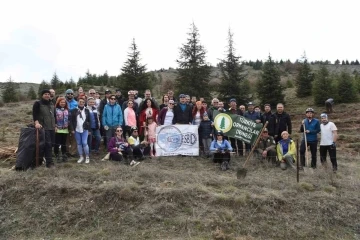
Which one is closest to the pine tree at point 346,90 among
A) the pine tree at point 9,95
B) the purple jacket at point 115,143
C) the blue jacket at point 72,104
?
the purple jacket at point 115,143

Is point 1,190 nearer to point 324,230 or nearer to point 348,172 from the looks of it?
point 324,230

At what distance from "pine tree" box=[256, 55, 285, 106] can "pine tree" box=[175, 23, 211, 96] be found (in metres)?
4.64

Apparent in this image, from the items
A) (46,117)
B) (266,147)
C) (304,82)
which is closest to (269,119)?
(266,147)

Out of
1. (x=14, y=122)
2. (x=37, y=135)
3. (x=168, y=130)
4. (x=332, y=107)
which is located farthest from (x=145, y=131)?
(x=332, y=107)

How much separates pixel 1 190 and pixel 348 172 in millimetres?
10049

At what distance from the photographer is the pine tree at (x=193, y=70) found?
24859 millimetres

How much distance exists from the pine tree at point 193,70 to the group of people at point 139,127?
45.3 feet

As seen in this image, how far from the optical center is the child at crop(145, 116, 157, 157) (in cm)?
1055

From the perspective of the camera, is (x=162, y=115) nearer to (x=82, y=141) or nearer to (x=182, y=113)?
(x=182, y=113)

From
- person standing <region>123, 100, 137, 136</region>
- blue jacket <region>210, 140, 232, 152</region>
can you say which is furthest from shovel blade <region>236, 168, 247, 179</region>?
person standing <region>123, 100, 137, 136</region>

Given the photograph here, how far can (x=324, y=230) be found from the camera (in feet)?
22.6

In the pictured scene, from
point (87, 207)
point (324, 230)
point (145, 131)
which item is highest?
point (145, 131)

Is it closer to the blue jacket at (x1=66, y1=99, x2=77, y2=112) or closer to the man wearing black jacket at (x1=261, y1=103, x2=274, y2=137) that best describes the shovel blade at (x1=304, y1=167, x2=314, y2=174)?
the man wearing black jacket at (x1=261, y1=103, x2=274, y2=137)

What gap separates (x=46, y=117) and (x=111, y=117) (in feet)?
6.76
